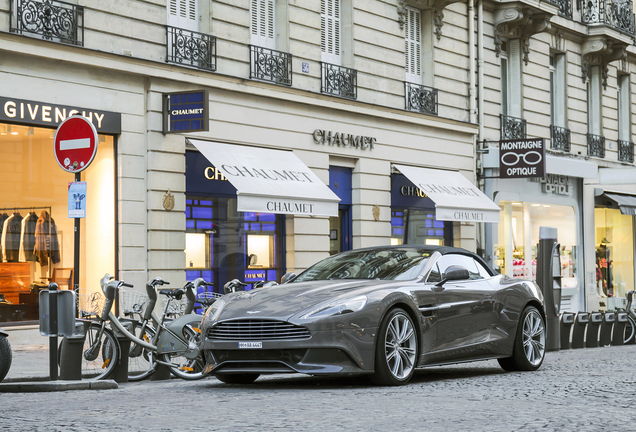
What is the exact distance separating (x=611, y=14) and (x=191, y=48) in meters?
16.6

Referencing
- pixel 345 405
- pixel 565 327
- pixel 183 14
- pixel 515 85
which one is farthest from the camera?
pixel 515 85

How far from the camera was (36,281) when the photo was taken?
14.2m

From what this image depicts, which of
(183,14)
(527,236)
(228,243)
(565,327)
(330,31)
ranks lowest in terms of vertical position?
(565,327)

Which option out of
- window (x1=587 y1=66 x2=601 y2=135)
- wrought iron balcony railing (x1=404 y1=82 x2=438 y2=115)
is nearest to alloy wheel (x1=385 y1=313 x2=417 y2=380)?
wrought iron balcony railing (x1=404 y1=82 x2=438 y2=115)

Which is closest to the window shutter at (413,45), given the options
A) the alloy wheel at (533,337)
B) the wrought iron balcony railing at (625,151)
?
the wrought iron balcony railing at (625,151)

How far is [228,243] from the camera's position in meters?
17.4

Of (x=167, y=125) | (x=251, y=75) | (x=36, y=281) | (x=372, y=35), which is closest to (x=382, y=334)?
(x=36, y=281)

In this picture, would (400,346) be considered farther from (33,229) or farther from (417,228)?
(417,228)

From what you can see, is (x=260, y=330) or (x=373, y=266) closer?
(x=260, y=330)

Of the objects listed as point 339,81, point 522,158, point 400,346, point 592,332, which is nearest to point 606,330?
point 592,332

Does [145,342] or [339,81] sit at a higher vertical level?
[339,81]

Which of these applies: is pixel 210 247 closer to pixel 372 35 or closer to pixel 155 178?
pixel 155 178

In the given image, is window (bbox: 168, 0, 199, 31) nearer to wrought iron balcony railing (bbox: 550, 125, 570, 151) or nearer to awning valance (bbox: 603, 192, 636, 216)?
wrought iron balcony railing (bbox: 550, 125, 570, 151)

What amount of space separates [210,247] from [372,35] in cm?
640
